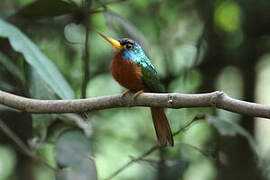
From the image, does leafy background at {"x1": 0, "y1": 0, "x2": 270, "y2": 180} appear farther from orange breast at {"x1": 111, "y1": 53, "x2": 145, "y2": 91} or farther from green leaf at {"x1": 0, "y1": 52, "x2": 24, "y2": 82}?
orange breast at {"x1": 111, "y1": 53, "x2": 145, "y2": 91}

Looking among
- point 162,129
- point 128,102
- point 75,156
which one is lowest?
point 75,156

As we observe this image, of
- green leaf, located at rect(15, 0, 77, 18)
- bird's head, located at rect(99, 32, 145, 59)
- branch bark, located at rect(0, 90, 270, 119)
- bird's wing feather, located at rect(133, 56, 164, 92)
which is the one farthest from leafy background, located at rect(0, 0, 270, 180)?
branch bark, located at rect(0, 90, 270, 119)

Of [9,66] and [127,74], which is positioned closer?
[127,74]

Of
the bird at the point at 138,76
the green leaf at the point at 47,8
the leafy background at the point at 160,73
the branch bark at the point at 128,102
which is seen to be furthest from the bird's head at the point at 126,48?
the branch bark at the point at 128,102

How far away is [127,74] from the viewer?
6.79 feet

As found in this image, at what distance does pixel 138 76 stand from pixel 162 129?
10.9 inches

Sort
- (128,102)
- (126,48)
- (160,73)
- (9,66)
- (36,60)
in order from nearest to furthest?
1. (128,102)
2. (36,60)
3. (126,48)
4. (9,66)
5. (160,73)

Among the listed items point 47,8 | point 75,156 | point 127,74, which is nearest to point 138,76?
point 127,74

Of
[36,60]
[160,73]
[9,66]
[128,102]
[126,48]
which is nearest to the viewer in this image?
[128,102]

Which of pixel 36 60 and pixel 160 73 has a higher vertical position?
pixel 36 60

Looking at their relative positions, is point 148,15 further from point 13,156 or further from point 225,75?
point 13,156

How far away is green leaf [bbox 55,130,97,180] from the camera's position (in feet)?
6.34

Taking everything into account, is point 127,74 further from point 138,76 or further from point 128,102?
point 128,102

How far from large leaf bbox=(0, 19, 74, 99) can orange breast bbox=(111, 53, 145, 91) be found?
0.24 meters
